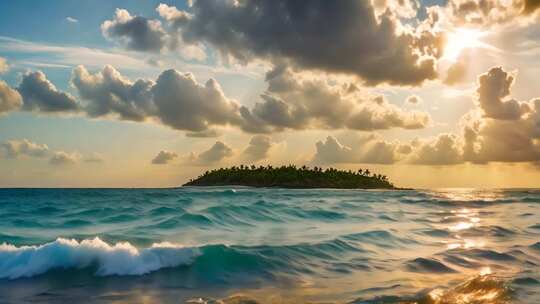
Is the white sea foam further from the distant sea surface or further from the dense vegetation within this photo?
the dense vegetation

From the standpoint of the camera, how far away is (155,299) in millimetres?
10555

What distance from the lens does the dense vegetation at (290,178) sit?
6535 inches

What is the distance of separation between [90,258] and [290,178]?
6012 inches

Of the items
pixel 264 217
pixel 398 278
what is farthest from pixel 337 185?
pixel 398 278

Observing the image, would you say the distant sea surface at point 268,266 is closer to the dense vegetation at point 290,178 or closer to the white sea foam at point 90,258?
the white sea foam at point 90,258

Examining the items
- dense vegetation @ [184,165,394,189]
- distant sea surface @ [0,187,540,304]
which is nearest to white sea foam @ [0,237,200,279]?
distant sea surface @ [0,187,540,304]

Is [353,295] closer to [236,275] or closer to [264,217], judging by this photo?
[236,275]

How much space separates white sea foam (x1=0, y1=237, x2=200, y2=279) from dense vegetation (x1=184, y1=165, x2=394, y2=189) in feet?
486

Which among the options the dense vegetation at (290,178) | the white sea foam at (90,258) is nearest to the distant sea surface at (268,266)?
the white sea foam at (90,258)

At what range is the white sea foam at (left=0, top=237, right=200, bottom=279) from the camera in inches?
517

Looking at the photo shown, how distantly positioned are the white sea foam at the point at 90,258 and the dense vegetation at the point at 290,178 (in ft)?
486

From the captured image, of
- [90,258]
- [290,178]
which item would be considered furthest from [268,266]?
[290,178]

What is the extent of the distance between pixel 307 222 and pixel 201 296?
55.4 ft

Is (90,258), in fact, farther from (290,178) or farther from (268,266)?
(290,178)
